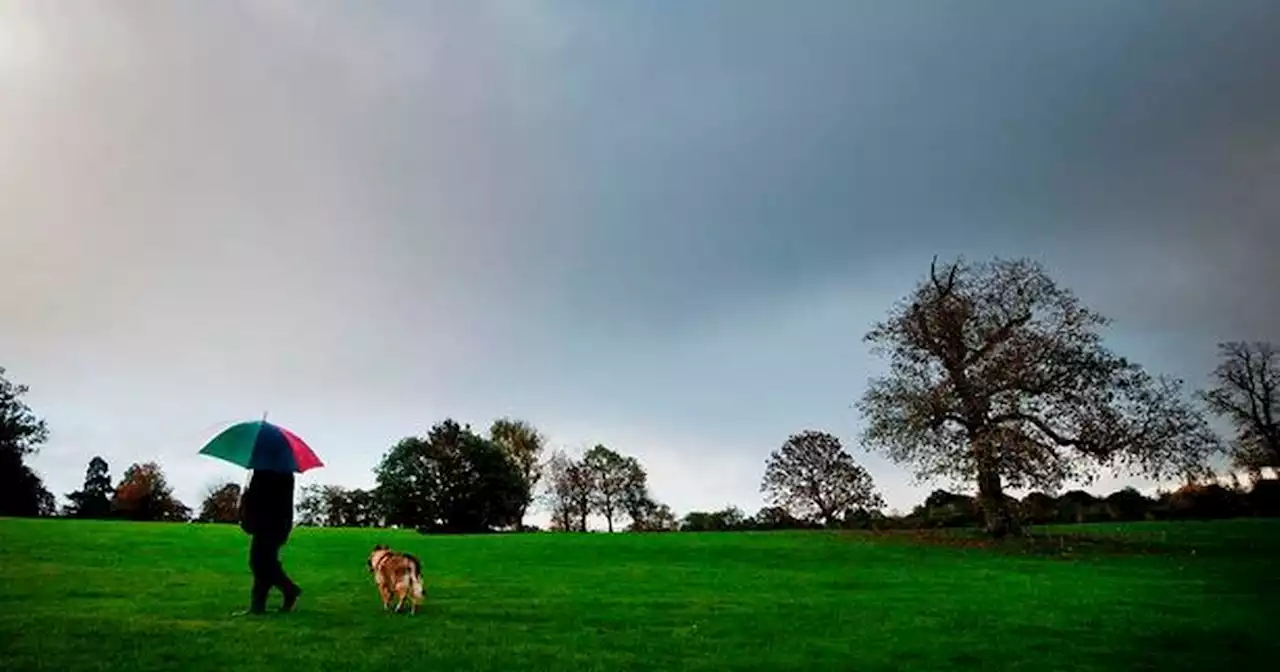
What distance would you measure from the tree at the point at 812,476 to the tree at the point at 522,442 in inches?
1744

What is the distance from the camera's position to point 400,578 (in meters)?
16.7

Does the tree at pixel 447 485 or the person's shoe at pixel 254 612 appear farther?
the tree at pixel 447 485

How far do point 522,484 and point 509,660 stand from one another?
7698 centimetres

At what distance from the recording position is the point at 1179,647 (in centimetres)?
1516

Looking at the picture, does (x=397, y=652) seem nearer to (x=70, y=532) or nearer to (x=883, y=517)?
(x=70, y=532)

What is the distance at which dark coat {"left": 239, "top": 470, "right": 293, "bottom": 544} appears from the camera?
52.5 ft

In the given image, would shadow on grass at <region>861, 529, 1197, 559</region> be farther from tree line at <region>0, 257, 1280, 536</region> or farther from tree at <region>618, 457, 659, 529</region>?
tree at <region>618, 457, 659, 529</region>

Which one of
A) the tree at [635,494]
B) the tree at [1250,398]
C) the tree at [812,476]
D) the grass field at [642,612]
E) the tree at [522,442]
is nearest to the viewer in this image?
the grass field at [642,612]

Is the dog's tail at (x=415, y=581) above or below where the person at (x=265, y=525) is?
below

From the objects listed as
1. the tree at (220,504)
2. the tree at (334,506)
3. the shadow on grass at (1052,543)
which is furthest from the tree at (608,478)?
the shadow on grass at (1052,543)

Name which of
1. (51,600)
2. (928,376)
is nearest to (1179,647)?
(51,600)

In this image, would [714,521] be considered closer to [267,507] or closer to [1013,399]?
[1013,399]

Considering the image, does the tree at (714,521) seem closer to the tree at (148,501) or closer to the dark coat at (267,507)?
the tree at (148,501)

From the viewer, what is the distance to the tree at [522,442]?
4097 inches
